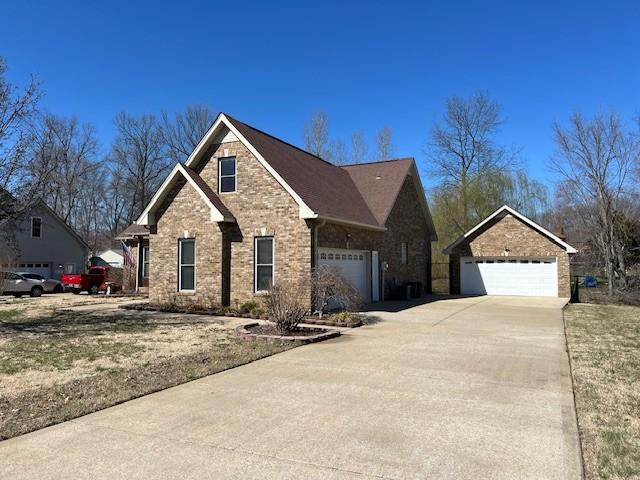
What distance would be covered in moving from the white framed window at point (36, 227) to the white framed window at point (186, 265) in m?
24.0

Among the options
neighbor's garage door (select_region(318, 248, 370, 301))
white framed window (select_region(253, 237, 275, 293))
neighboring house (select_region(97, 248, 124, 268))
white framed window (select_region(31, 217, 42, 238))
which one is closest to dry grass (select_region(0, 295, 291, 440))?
white framed window (select_region(253, 237, 275, 293))

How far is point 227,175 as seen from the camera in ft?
59.9

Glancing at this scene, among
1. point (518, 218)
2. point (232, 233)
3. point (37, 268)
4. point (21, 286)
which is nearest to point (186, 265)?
point (232, 233)

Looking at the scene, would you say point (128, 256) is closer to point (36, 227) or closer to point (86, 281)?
point (86, 281)

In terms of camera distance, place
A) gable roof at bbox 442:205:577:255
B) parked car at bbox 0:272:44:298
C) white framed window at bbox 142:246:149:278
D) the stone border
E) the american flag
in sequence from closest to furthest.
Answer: the stone border
gable roof at bbox 442:205:577:255
white framed window at bbox 142:246:149:278
the american flag
parked car at bbox 0:272:44:298

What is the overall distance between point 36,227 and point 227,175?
85.1ft

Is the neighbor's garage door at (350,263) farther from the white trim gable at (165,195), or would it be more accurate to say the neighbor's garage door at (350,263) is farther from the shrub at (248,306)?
the white trim gable at (165,195)

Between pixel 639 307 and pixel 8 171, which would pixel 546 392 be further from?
pixel 639 307

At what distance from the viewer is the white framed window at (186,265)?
59.9 feet

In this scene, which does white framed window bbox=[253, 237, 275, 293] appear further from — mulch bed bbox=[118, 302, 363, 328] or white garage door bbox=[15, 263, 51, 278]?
white garage door bbox=[15, 263, 51, 278]

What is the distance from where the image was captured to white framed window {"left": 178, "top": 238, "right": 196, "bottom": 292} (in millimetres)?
18250

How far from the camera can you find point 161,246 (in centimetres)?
1881

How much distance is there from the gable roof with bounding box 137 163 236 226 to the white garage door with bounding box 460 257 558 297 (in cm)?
1638

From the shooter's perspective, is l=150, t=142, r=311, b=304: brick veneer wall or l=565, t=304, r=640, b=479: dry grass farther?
l=150, t=142, r=311, b=304: brick veneer wall
